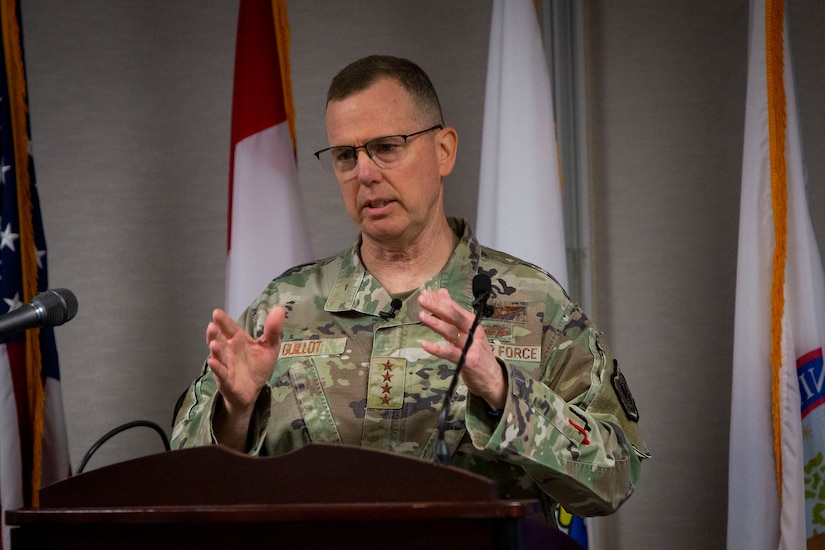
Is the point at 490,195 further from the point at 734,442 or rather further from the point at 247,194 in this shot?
the point at 734,442

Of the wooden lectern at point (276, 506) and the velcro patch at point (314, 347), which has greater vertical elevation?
the velcro patch at point (314, 347)

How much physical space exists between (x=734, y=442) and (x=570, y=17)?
51.1 inches

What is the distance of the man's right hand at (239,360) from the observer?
4.76 ft

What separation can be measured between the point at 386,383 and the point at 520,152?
915 mm

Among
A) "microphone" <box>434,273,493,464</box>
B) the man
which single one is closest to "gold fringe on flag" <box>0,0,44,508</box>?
the man

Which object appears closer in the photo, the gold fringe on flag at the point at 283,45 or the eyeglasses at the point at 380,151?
the eyeglasses at the point at 380,151

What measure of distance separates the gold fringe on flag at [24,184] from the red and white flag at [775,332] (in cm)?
171

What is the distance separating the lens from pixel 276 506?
3.38ft

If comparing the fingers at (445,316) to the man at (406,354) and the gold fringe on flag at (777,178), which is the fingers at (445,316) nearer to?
the man at (406,354)

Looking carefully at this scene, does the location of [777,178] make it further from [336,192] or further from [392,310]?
[336,192]

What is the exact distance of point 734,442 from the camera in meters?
2.32

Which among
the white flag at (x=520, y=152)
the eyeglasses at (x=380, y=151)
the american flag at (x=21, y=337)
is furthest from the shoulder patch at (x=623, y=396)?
the american flag at (x=21, y=337)

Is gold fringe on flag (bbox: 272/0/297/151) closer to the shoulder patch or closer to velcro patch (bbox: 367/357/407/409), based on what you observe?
velcro patch (bbox: 367/357/407/409)

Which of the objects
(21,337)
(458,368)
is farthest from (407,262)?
(21,337)
